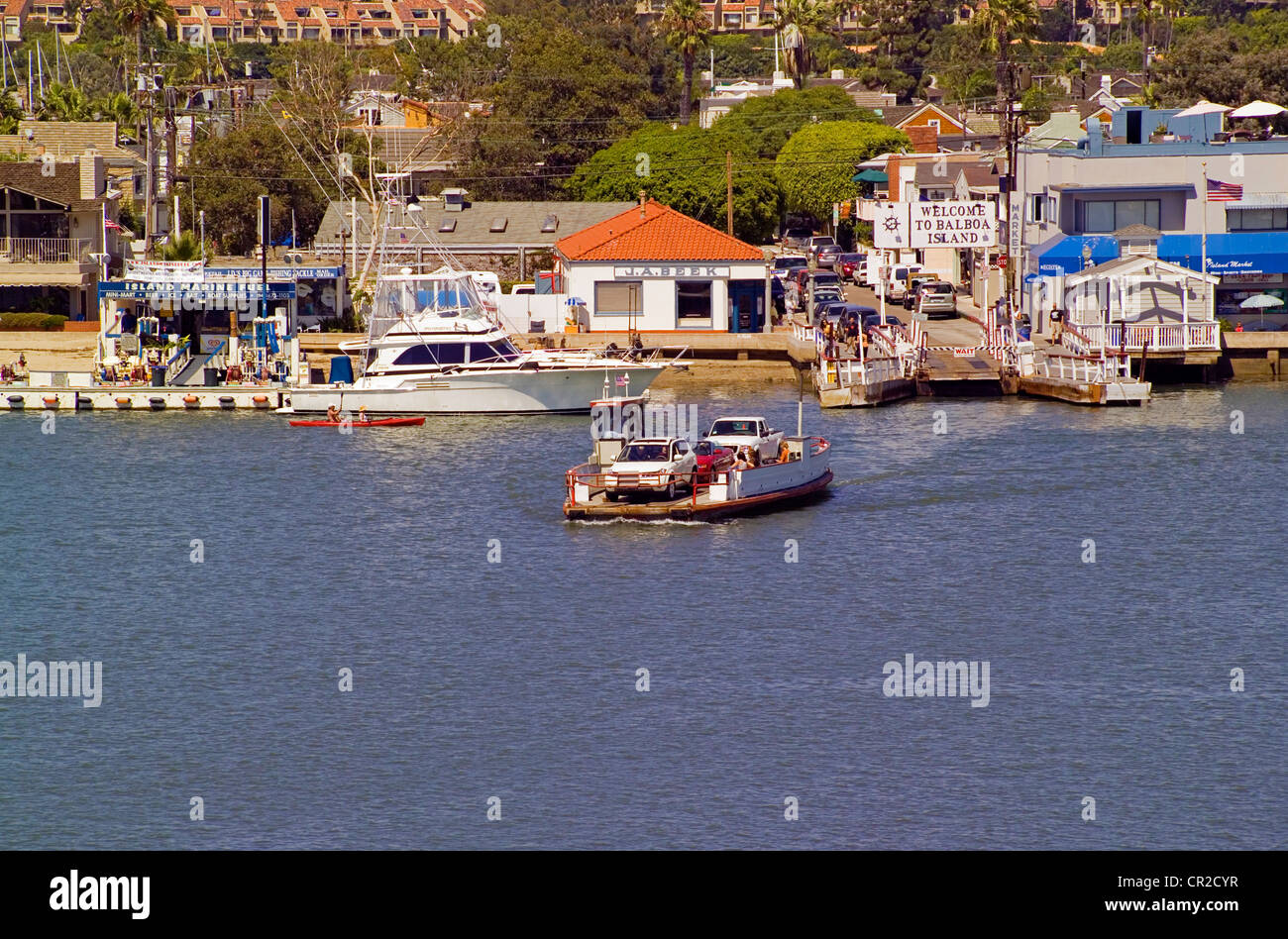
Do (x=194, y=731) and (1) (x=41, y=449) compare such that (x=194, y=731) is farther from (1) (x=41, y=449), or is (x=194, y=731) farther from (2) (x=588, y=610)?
(1) (x=41, y=449)

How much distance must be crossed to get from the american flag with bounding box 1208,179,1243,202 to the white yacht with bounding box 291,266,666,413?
88.0 feet

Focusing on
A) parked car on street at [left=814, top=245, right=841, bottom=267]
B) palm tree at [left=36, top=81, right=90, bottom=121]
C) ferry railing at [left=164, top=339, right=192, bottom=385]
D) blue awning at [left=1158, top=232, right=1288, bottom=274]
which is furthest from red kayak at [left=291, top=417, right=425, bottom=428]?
palm tree at [left=36, top=81, right=90, bottom=121]

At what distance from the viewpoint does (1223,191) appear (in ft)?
245

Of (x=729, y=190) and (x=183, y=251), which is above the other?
(x=729, y=190)

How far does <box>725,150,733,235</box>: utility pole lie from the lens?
93688 millimetres

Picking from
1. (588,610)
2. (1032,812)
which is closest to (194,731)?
(588,610)

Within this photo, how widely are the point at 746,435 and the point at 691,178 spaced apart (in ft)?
193

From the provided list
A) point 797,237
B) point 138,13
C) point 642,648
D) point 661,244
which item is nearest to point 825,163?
point 797,237

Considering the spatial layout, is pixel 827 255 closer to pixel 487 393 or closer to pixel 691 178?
pixel 691 178

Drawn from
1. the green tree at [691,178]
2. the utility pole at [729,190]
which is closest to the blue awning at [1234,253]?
the utility pole at [729,190]

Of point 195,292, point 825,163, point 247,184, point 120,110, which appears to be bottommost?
point 195,292

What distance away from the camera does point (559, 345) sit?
7219 cm

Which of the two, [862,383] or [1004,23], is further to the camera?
[1004,23]
